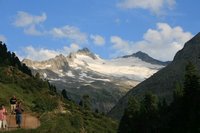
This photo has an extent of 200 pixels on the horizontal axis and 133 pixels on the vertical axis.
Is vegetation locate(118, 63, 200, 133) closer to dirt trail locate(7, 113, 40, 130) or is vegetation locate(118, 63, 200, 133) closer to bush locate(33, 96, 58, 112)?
bush locate(33, 96, 58, 112)

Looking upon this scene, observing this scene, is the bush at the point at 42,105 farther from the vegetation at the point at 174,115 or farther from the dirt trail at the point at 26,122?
the dirt trail at the point at 26,122

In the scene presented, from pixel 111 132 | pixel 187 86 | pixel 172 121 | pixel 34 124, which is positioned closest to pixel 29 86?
pixel 111 132

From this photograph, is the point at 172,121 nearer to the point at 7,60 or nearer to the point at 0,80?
the point at 0,80

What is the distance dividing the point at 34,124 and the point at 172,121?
6706cm

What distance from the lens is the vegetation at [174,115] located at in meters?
91.0

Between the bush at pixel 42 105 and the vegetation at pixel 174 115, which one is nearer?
the vegetation at pixel 174 115

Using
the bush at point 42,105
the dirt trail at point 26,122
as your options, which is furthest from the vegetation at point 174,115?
the dirt trail at point 26,122

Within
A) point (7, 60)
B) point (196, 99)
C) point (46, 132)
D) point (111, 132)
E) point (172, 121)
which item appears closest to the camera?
point (46, 132)

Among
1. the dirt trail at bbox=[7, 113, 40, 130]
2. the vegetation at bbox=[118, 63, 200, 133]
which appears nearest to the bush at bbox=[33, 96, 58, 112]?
the vegetation at bbox=[118, 63, 200, 133]

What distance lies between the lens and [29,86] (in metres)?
148

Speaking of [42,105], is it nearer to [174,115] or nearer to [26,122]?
[174,115]

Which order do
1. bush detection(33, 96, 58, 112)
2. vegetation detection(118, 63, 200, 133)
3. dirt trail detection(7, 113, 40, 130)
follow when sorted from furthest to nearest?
bush detection(33, 96, 58, 112) < vegetation detection(118, 63, 200, 133) < dirt trail detection(7, 113, 40, 130)

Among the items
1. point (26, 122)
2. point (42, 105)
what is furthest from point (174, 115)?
point (26, 122)

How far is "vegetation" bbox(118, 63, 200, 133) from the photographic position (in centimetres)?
9100
